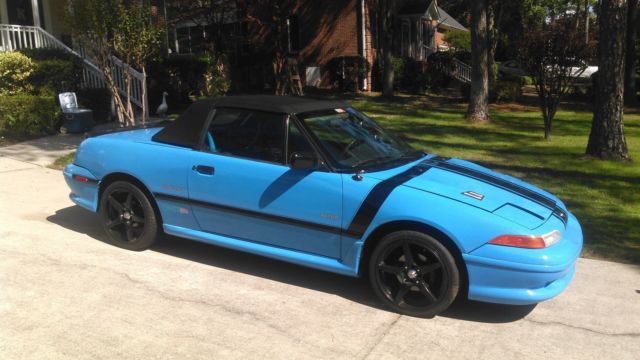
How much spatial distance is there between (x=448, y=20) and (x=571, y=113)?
885 inches

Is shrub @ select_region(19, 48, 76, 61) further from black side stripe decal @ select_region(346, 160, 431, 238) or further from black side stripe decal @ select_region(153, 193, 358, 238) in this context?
black side stripe decal @ select_region(346, 160, 431, 238)

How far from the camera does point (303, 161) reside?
420 centimetres

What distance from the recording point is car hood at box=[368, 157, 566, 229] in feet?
13.0

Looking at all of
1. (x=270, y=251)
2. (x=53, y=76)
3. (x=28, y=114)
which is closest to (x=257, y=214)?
(x=270, y=251)

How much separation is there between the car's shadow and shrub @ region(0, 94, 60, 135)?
241 inches

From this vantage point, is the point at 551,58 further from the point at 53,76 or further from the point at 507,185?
the point at 53,76

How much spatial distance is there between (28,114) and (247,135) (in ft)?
28.2

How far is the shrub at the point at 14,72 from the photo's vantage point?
39.8 ft

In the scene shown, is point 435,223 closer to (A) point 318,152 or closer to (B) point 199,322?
(A) point 318,152

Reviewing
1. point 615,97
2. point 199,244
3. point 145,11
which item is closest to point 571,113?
point 615,97

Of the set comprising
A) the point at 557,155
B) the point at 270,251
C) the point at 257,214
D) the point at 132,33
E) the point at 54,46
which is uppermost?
the point at 54,46

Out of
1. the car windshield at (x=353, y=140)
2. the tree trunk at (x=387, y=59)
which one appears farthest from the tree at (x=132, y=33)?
the tree trunk at (x=387, y=59)

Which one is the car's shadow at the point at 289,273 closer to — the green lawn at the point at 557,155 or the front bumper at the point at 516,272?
the front bumper at the point at 516,272

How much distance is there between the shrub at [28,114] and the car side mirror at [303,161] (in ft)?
30.0
